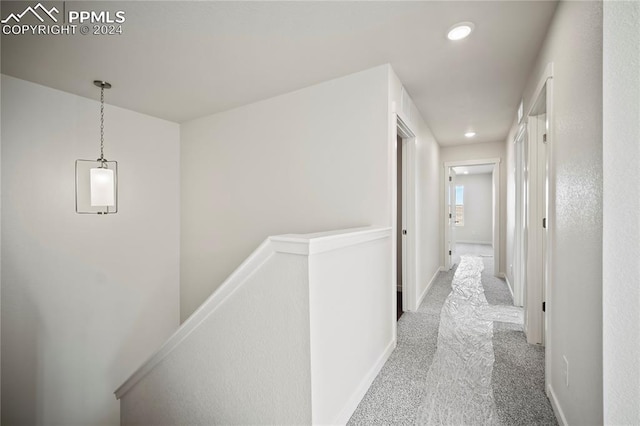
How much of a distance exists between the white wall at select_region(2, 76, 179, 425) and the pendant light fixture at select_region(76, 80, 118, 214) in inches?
2.8

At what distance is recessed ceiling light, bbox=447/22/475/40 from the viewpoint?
5.97ft

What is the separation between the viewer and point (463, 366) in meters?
2.05

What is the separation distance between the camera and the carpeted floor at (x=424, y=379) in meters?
1.58

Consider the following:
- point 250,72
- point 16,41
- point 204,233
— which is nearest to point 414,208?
point 250,72

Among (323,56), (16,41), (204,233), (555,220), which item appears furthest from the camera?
(204,233)

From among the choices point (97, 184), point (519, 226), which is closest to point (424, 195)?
point (519, 226)

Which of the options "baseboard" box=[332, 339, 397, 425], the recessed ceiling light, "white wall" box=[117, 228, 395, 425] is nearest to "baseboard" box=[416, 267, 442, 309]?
"baseboard" box=[332, 339, 397, 425]

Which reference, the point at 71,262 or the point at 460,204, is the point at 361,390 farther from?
the point at 460,204

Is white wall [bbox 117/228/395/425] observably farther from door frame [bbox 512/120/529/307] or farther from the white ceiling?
door frame [bbox 512/120/529/307]

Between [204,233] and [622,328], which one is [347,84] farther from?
[204,233]

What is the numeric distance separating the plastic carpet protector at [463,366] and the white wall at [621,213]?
2.63ft

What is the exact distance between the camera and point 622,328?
3.08ft

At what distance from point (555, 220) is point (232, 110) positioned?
132 inches

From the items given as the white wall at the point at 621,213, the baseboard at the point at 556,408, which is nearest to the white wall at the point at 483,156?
the baseboard at the point at 556,408
